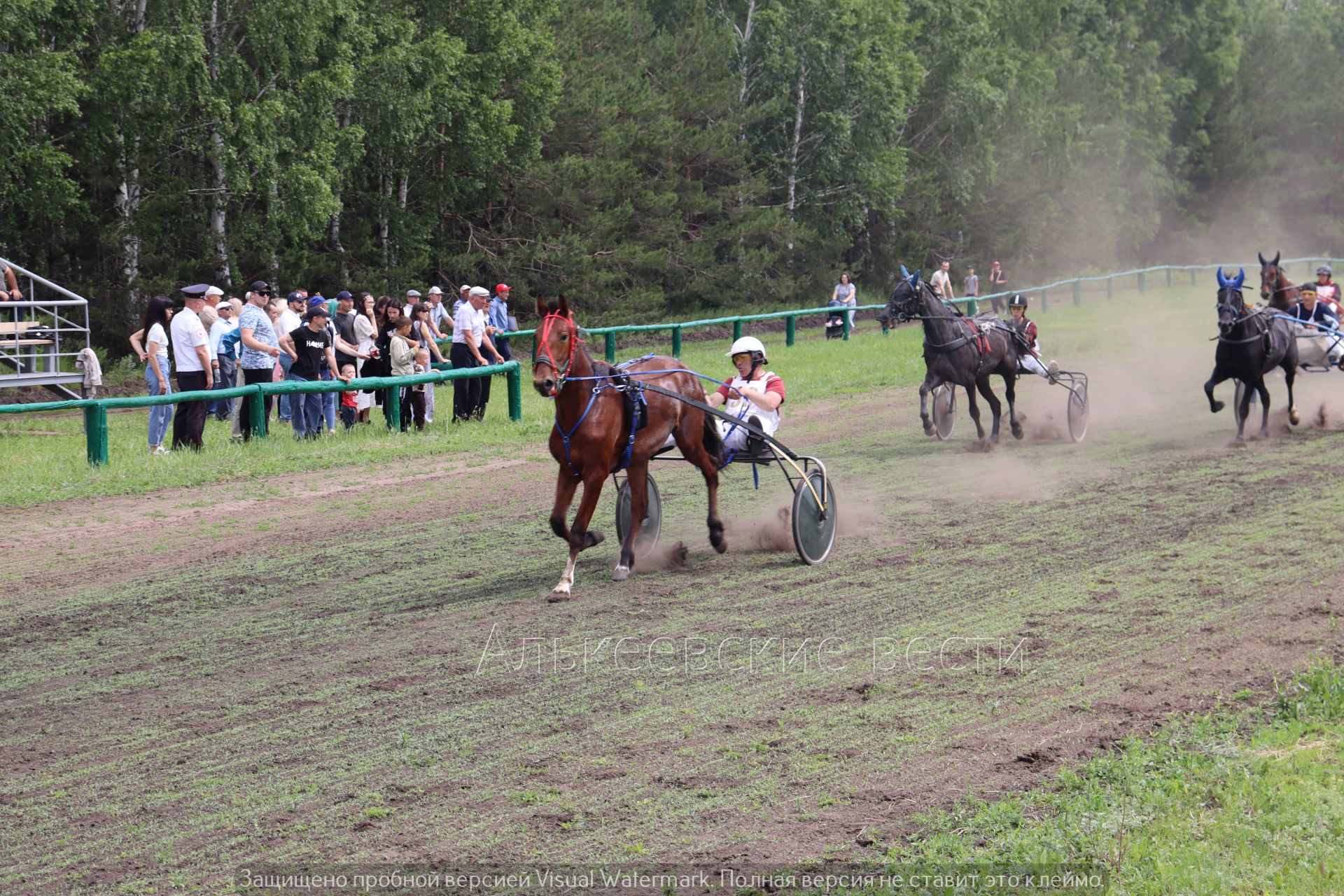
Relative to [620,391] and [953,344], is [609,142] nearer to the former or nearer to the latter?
[953,344]

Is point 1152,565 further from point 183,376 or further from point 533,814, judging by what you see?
point 183,376

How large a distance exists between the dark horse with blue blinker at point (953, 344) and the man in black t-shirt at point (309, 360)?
6020 mm

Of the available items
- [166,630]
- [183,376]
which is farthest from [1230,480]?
[183,376]

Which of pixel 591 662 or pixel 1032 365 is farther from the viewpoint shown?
pixel 1032 365

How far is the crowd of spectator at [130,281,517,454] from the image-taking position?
47.5ft

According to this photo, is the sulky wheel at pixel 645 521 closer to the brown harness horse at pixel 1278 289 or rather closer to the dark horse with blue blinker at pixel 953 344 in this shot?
Answer: the dark horse with blue blinker at pixel 953 344

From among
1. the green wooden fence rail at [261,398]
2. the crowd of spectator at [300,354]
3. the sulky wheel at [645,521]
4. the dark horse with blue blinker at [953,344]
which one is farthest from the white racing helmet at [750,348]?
the crowd of spectator at [300,354]

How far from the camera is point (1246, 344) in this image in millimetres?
14781

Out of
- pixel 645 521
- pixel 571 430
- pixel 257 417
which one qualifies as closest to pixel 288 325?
pixel 257 417

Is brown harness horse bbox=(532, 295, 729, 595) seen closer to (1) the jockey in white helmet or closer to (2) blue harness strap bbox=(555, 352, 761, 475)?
(2) blue harness strap bbox=(555, 352, 761, 475)

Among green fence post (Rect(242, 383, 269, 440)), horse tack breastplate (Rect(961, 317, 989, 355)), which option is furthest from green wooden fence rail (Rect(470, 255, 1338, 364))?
green fence post (Rect(242, 383, 269, 440))

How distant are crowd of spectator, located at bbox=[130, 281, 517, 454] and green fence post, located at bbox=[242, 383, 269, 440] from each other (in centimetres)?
6

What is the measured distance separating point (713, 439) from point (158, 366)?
24.2 feet

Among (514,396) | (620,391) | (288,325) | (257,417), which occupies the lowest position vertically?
(257,417)
